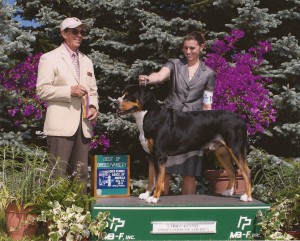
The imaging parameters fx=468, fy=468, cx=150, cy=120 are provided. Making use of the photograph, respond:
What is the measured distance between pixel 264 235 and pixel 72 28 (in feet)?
8.30

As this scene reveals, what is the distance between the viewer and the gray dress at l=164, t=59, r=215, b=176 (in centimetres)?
459

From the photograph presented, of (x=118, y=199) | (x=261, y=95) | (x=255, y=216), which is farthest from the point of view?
(x=261, y=95)

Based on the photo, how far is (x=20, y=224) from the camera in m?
4.04

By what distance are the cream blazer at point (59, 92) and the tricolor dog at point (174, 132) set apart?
1.94 ft

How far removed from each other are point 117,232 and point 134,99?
3.76 feet

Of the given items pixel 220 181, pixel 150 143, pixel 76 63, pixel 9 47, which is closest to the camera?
pixel 150 143

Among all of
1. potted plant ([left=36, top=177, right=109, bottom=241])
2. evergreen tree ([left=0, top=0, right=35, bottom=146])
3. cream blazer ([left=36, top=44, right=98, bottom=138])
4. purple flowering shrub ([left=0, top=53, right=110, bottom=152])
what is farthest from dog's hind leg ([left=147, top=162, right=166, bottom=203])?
evergreen tree ([left=0, top=0, right=35, bottom=146])

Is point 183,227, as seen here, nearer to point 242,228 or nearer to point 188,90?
point 242,228

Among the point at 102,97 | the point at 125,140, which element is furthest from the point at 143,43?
the point at 125,140

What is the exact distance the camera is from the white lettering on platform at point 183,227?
3959 millimetres

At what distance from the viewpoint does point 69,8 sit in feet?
24.2

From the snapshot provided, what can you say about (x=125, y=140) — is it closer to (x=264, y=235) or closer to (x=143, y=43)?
(x=143, y=43)

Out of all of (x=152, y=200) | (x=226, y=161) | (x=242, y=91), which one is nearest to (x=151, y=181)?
(x=152, y=200)

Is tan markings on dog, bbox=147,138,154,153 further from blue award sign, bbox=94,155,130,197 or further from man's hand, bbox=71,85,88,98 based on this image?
man's hand, bbox=71,85,88,98
